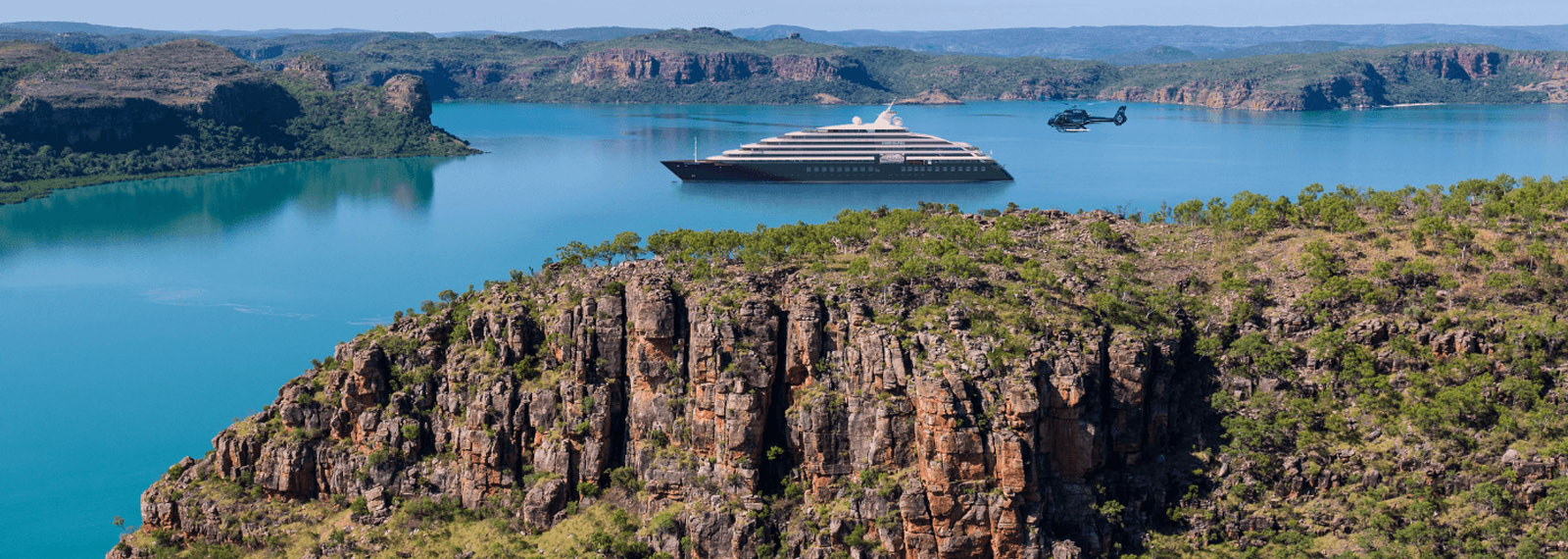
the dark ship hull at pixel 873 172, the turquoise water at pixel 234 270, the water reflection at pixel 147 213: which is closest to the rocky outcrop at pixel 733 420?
the turquoise water at pixel 234 270

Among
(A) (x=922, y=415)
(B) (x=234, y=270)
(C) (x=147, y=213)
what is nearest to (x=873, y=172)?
(B) (x=234, y=270)

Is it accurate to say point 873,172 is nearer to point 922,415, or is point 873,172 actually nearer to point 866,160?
point 866,160

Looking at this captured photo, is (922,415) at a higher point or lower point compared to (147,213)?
higher

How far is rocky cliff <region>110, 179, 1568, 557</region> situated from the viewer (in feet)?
182

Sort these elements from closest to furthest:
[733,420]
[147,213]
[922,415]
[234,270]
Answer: [922,415] → [733,420] → [234,270] → [147,213]

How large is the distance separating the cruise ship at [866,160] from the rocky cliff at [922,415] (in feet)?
389

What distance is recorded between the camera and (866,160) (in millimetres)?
186750

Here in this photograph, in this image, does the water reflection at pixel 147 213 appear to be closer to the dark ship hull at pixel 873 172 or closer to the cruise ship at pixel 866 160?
the dark ship hull at pixel 873 172

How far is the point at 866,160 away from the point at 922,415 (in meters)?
134

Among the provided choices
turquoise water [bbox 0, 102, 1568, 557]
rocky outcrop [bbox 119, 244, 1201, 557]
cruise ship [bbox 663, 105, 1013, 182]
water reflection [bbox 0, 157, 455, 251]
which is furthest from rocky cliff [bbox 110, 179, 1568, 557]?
cruise ship [bbox 663, 105, 1013, 182]

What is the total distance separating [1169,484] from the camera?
5969 centimetres

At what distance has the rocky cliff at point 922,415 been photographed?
55406 millimetres

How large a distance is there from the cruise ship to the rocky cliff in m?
118

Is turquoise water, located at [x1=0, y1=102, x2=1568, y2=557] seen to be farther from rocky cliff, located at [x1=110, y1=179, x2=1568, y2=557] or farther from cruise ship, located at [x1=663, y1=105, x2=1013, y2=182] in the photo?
rocky cliff, located at [x1=110, y1=179, x2=1568, y2=557]
